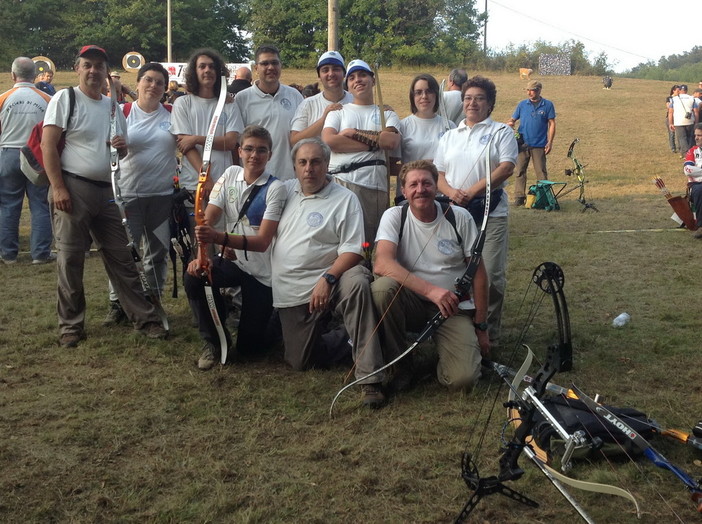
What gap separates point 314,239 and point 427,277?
74 cm

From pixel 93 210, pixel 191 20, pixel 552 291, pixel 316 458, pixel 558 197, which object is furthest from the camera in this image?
pixel 191 20

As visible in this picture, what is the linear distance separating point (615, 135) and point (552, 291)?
20.8 meters

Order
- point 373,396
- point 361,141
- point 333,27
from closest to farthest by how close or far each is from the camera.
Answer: point 373,396, point 361,141, point 333,27

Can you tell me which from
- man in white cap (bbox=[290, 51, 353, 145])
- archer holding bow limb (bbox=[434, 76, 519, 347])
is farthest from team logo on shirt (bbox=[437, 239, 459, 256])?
man in white cap (bbox=[290, 51, 353, 145])

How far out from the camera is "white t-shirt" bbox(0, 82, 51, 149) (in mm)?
7824

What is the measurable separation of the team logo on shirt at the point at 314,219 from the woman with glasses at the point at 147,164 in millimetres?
1545

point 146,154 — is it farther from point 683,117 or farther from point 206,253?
point 683,117

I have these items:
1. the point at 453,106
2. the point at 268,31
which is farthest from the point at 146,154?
the point at 268,31

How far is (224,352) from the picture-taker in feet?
15.9

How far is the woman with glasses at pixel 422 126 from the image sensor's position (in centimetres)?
561

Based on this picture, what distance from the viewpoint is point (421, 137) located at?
566 centimetres

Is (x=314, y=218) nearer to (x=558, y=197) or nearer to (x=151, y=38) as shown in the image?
(x=558, y=197)

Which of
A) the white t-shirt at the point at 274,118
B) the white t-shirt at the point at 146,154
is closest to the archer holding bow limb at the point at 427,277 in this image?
the white t-shirt at the point at 274,118

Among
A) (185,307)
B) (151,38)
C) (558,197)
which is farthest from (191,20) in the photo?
(185,307)
